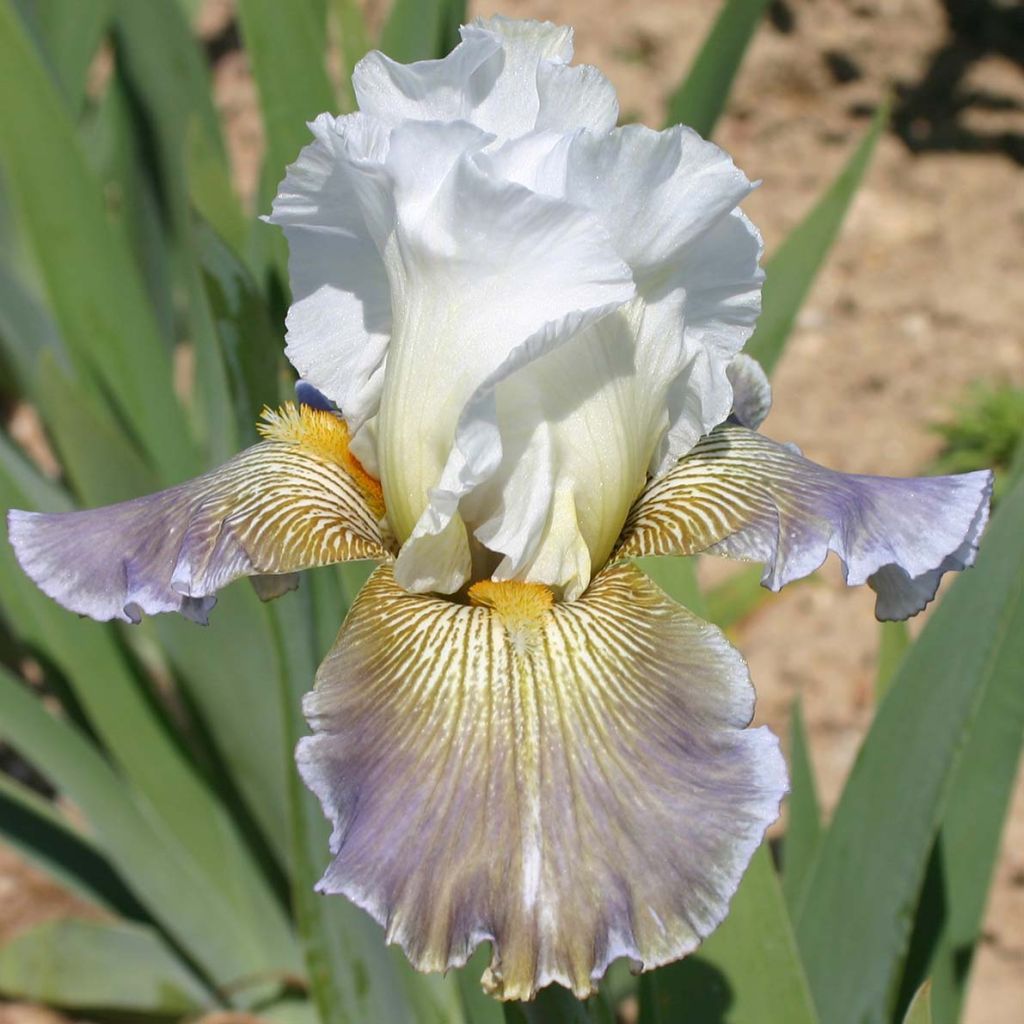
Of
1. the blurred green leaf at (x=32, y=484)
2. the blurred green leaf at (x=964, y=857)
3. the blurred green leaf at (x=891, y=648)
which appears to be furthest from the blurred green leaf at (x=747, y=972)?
the blurred green leaf at (x=32, y=484)

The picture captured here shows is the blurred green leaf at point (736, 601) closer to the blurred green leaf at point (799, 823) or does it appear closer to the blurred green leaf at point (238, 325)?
the blurred green leaf at point (799, 823)

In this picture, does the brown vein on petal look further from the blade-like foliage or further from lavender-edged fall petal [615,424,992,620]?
the blade-like foliage

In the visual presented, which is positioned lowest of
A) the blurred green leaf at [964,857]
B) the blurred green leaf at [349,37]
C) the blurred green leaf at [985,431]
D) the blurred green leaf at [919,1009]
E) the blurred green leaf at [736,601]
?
the blurred green leaf at [985,431]

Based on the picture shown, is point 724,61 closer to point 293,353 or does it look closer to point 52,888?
point 293,353

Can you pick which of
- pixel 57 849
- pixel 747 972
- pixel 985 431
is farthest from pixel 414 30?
pixel 985 431

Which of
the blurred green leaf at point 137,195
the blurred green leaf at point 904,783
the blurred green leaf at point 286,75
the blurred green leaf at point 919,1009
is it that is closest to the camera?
the blurred green leaf at point 919,1009

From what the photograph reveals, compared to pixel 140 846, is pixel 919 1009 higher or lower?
higher

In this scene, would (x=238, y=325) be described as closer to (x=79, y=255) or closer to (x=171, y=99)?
(x=79, y=255)
